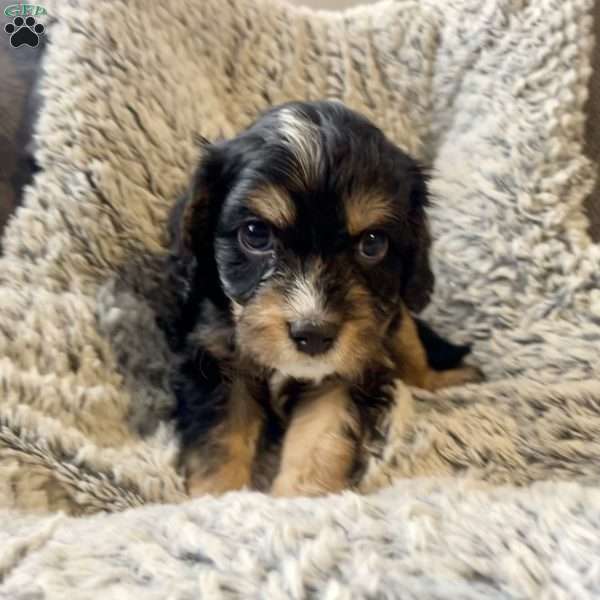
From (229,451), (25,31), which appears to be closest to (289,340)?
(229,451)

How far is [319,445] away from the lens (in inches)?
66.0

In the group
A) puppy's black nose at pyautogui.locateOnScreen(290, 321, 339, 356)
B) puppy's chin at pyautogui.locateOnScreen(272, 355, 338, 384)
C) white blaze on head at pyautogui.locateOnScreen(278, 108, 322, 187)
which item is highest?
white blaze on head at pyautogui.locateOnScreen(278, 108, 322, 187)

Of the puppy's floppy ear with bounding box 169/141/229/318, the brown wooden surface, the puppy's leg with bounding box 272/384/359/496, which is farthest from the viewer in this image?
the brown wooden surface

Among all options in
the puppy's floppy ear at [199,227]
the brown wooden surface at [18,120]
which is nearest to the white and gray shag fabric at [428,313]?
the brown wooden surface at [18,120]

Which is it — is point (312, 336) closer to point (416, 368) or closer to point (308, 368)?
point (308, 368)

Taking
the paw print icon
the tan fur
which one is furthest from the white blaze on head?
the paw print icon

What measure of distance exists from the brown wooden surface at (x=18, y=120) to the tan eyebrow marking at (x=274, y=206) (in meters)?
0.65

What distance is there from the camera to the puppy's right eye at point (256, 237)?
63.7 inches

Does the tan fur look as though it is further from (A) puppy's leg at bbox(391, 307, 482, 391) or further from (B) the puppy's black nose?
(A) puppy's leg at bbox(391, 307, 482, 391)

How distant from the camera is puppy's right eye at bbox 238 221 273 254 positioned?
1619mm

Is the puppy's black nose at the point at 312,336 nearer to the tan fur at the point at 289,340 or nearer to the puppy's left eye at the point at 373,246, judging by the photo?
the tan fur at the point at 289,340

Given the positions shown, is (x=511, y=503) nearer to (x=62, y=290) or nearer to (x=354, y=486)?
(x=354, y=486)

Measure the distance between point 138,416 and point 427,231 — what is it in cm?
81

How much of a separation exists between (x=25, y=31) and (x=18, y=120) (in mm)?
276
